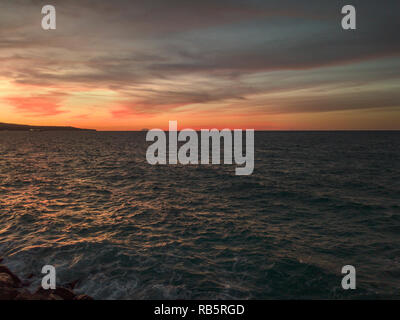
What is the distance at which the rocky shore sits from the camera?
9.38 meters

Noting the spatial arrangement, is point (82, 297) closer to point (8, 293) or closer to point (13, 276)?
point (8, 293)

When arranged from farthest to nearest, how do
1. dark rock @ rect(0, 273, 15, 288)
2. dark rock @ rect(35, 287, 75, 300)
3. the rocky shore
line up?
dark rock @ rect(0, 273, 15, 288) → dark rock @ rect(35, 287, 75, 300) → the rocky shore

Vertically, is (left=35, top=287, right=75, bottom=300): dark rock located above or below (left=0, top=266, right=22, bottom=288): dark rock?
below

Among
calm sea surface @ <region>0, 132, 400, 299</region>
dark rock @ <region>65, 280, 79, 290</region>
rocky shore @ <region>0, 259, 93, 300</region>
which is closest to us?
rocky shore @ <region>0, 259, 93, 300</region>

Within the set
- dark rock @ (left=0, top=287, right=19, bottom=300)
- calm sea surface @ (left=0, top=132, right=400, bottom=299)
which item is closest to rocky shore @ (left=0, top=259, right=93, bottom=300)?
dark rock @ (left=0, top=287, right=19, bottom=300)

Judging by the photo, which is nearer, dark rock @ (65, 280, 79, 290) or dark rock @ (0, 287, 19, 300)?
dark rock @ (0, 287, 19, 300)

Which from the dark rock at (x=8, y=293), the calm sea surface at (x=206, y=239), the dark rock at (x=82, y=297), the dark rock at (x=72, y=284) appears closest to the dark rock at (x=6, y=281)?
the dark rock at (x=8, y=293)

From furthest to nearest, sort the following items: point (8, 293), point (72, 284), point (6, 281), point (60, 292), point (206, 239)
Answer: point (206, 239) < point (72, 284) < point (6, 281) < point (60, 292) < point (8, 293)

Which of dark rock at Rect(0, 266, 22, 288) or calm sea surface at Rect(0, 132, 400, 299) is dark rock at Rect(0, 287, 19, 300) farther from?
calm sea surface at Rect(0, 132, 400, 299)

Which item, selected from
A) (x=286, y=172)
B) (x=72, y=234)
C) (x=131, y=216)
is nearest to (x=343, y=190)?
(x=286, y=172)

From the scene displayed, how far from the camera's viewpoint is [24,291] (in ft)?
33.3

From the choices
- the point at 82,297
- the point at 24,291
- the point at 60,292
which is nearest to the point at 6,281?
the point at 24,291

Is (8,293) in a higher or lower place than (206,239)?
lower

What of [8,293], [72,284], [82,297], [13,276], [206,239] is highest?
[206,239]
